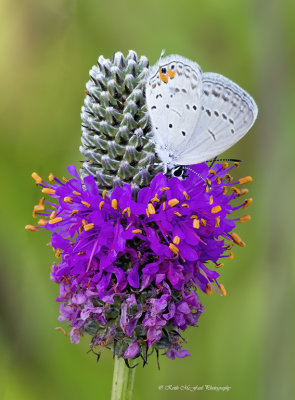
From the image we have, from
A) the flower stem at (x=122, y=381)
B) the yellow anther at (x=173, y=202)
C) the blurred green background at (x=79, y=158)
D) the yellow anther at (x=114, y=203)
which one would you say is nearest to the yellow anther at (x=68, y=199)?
the yellow anther at (x=114, y=203)

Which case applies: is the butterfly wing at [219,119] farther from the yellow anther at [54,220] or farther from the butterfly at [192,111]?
the yellow anther at [54,220]

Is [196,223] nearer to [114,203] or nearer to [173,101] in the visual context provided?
[114,203]

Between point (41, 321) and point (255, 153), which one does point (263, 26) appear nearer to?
point (255, 153)

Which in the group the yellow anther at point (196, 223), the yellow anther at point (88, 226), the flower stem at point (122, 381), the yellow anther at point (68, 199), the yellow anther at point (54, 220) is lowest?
the flower stem at point (122, 381)

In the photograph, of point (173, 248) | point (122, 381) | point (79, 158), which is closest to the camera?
point (173, 248)

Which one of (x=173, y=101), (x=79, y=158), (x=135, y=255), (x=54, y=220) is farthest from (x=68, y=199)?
(x=79, y=158)

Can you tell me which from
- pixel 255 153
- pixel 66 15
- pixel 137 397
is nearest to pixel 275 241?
pixel 255 153

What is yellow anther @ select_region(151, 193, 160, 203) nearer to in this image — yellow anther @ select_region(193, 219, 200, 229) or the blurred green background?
yellow anther @ select_region(193, 219, 200, 229)
